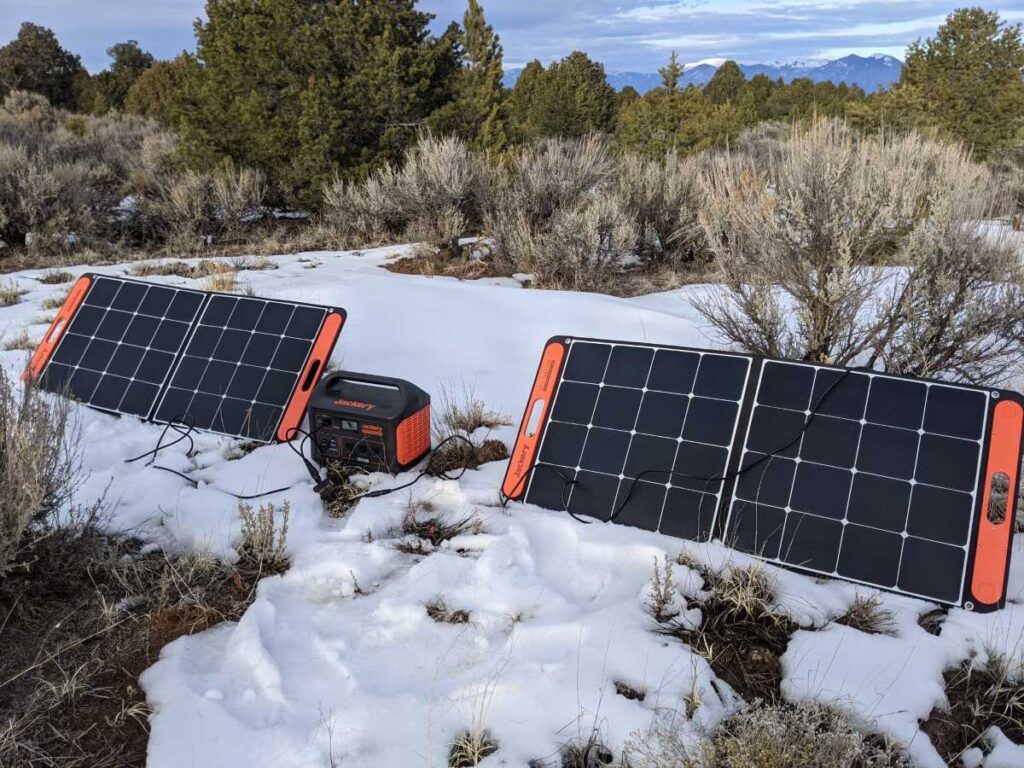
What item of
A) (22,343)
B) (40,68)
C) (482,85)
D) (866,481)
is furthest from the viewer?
(40,68)

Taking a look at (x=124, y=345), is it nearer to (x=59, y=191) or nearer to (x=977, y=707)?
(x=977, y=707)

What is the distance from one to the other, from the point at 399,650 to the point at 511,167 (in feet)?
39.0

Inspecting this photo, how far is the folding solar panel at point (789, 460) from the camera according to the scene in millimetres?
3096

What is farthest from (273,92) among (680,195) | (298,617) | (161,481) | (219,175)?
(298,617)

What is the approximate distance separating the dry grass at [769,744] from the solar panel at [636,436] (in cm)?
111

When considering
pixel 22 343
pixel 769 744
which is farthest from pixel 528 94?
pixel 769 744

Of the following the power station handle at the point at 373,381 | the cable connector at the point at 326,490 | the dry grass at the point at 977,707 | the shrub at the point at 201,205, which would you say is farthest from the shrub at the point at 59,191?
the dry grass at the point at 977,707

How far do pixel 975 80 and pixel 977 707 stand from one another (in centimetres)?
2365

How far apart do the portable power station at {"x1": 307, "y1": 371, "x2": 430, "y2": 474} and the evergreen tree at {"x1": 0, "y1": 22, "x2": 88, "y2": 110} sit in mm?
39007

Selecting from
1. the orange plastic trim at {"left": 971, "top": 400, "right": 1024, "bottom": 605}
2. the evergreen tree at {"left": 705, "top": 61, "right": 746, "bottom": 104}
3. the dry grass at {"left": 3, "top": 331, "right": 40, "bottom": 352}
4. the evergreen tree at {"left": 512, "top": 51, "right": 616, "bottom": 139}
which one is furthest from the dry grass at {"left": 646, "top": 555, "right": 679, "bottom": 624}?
the evergreen tree at {"left": 705, "top": 61, "right": 746, "bottom": 104}

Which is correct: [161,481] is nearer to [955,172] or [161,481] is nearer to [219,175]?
[955,172]

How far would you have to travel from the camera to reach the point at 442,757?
7.64 ft

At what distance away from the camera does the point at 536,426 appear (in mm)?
3969

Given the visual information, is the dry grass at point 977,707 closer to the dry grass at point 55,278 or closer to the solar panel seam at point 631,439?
the solar panel seam at point 631,439
